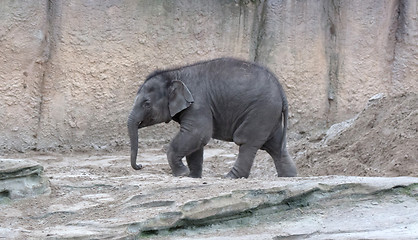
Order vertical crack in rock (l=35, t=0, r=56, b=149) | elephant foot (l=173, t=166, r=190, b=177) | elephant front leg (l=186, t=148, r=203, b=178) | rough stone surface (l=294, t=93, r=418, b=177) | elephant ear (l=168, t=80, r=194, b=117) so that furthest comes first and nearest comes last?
vertical crack in rock (l=35, t=0, r=56, b=149)
elephant front leg (l=186, t=148, r=203, b=178)
elephant ear (l=168, t=80, r=194, b=117)
elephant foot (l=173, t=166, r=190, b=177)
rough stone surface (l=294, t=93, r=418, b=177)

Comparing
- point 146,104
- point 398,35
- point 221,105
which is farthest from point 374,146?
point 398,35

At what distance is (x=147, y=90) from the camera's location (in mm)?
9312

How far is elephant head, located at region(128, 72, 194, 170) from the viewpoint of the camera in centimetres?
914

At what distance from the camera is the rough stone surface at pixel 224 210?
17.5 ft

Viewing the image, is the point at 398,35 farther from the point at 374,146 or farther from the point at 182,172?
the point at 182,172

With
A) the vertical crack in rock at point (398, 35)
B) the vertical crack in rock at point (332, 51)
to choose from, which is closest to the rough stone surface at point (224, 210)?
the vertical crack in rock at point (332, 51)

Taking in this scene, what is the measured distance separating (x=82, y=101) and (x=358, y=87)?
509 cm

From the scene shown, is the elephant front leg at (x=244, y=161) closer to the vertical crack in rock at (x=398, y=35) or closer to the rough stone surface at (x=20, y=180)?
the rough stone surface at (x=20, y=180)

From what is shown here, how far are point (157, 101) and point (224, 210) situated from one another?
3.96m

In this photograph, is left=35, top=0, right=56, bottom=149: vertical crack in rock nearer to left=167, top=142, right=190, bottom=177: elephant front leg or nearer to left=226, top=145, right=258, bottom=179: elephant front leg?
left=167, top=142, right=190, bottom=177: elephant front leg

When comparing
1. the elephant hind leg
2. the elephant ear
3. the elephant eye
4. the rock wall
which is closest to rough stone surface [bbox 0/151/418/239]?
the elephant ear

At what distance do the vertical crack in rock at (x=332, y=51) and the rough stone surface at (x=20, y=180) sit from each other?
8484 millimetres

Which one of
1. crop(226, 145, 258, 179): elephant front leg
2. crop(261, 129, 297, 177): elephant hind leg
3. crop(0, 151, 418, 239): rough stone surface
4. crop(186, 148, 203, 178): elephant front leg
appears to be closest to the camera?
crop(0, 151, 418, 239): rough stone surface

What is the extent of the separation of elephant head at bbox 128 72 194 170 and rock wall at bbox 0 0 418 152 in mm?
3209
